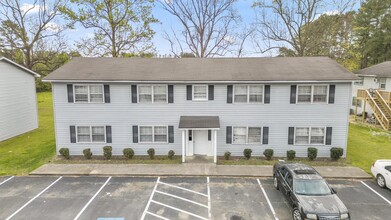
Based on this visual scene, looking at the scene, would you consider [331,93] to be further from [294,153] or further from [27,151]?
[27,151]

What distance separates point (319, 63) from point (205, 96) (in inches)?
370

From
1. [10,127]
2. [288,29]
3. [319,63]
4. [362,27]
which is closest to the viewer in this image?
[319,63]

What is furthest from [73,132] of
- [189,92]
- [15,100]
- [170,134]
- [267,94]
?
[267,94]

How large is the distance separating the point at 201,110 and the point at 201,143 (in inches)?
94.0

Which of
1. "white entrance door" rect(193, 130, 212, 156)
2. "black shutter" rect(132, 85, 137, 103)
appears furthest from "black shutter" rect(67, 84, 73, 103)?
"white entrance door" rect(193, 130, 212, 156)

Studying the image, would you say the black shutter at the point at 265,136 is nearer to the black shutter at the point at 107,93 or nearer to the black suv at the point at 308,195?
the black suv at the point at 308,195

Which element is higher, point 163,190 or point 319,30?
point 319,30

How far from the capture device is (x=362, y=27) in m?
43.0

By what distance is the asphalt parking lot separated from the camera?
411 inches

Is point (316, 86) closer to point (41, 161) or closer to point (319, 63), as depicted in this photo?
point (319, 63)

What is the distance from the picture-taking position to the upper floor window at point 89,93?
55.3 ft

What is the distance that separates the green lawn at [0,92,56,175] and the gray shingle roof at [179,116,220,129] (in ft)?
32.5

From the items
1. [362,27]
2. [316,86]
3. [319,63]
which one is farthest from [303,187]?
[362,27]

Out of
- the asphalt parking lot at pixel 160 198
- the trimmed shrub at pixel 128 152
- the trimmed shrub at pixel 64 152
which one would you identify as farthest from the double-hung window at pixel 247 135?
the trimmed shrub at pixel 64 152
